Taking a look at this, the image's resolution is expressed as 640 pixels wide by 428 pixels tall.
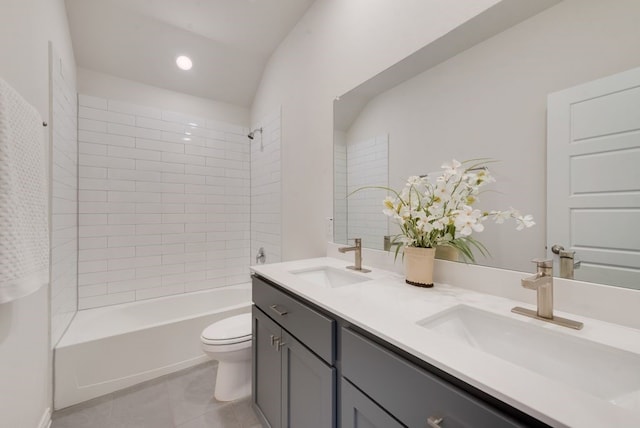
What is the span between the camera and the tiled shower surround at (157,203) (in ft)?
7.29

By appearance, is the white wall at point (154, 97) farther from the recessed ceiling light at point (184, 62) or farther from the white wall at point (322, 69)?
the white wall at point (322, 69)

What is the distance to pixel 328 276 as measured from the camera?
5.00ft

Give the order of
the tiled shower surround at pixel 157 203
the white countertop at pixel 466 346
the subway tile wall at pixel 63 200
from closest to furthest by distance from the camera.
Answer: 1. the white countertop at pixel 466 346
2. the subway tile wall at pixel 63 200
3. the tiled shower surround at pixel 157 203

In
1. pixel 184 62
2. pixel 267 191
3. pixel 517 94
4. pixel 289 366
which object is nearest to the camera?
pixel 517 94

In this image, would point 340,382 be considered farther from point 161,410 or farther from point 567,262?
point 161,410

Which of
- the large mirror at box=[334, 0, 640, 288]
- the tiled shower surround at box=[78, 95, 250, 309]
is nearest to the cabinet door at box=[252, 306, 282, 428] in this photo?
the large mirror at box=[334, 0, 640, 288]

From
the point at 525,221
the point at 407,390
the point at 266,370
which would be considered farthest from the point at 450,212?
the point at 266,370

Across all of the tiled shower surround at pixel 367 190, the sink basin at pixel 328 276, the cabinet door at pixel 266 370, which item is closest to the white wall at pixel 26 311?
the cabinet door at pixel 266 370

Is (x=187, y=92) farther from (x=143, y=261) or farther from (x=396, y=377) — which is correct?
(x=396, y=377)

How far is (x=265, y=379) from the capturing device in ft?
4.29

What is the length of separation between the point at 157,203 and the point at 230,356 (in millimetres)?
1688

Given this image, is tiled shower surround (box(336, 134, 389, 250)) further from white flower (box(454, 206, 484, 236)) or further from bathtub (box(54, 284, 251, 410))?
bathtub (box(54, 284, 251, 410))

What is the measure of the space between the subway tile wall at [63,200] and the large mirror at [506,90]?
202cm

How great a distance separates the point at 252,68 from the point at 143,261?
219 centimetres
